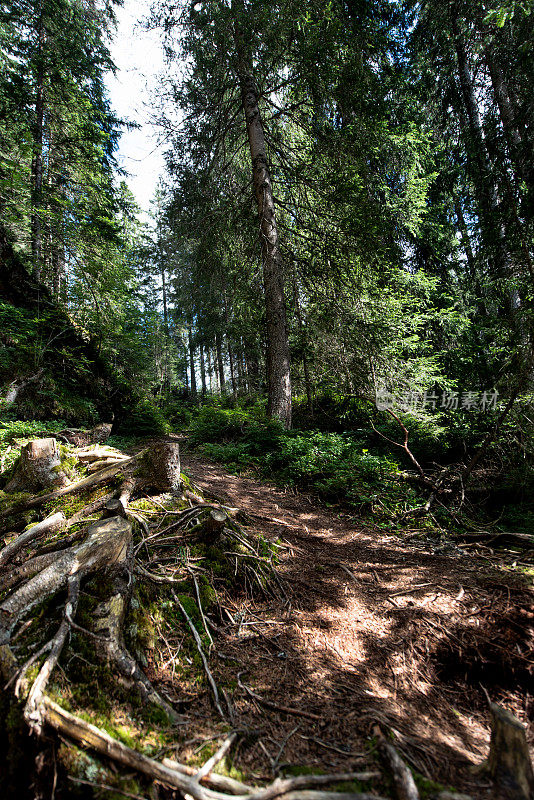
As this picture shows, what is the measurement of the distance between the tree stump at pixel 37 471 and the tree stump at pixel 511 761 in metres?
3.89

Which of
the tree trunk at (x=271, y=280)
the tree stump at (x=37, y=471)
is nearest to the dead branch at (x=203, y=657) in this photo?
the tree stump at (x=37, y=471)

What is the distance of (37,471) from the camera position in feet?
11.9

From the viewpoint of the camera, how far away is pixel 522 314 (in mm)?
4984

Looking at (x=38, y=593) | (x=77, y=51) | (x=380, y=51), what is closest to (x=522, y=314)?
(x=38, y=593)

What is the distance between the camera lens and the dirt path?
1525 mm

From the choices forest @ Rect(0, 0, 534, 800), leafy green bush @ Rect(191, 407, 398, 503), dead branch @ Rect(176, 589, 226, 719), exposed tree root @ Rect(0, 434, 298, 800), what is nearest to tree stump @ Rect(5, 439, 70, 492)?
forest @ Rect(0, 0, 534, 800)

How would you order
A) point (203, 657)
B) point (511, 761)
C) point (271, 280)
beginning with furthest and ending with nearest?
point (271, 280), point (203, 657), point (511, 761)

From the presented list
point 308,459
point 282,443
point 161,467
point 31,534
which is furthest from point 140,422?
point 31,534

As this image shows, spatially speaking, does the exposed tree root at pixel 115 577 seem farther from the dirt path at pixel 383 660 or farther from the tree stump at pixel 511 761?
the tree stump at pixel 511 761

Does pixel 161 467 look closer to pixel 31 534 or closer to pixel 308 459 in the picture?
pixel 31 534

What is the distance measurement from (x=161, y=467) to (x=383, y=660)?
2524mm

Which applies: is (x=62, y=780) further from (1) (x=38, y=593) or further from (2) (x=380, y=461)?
(2) (x=380, y=461)

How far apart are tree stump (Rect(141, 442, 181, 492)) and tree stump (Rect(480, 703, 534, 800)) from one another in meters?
2.95

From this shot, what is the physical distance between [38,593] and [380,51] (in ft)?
43.9
